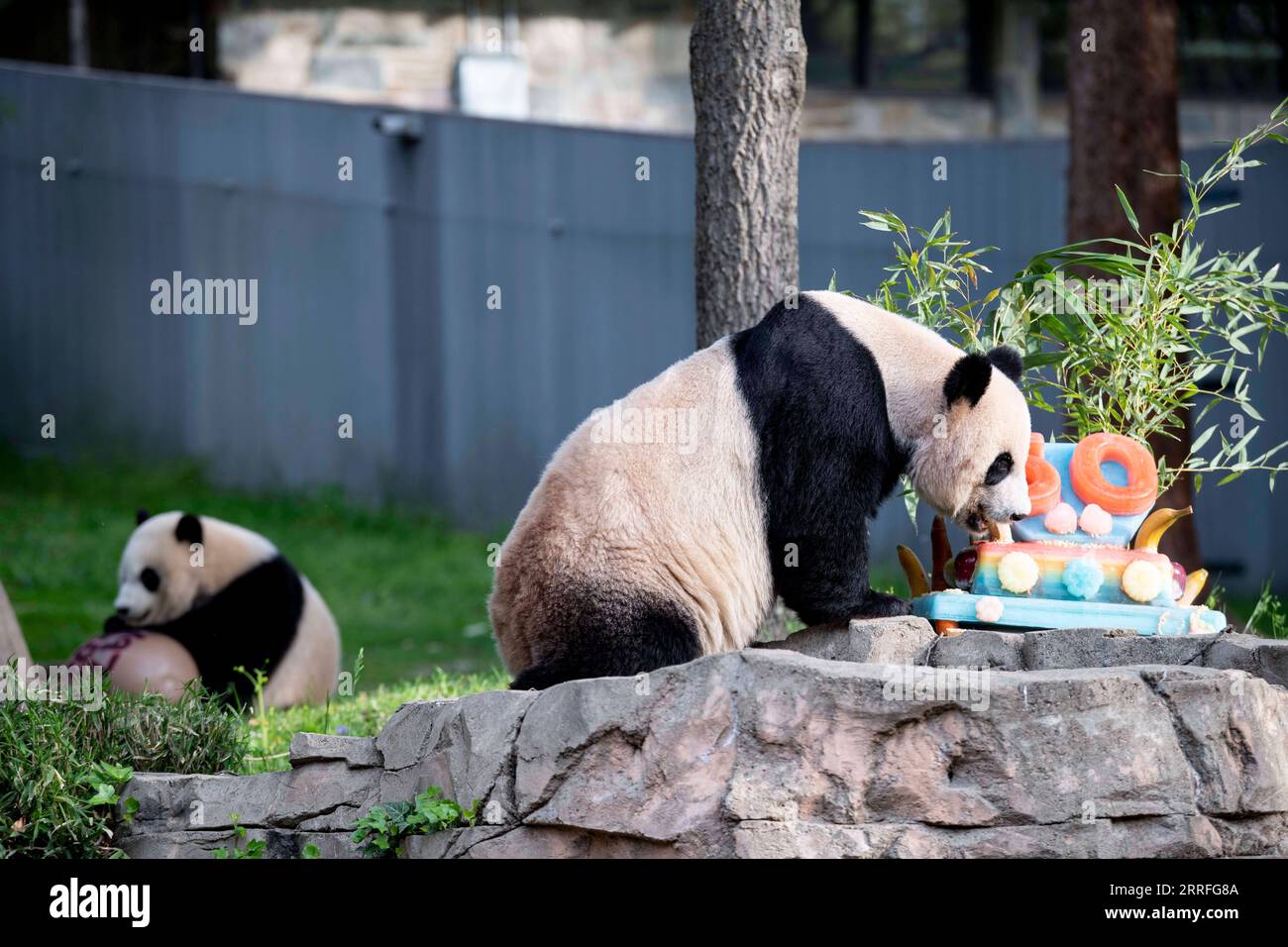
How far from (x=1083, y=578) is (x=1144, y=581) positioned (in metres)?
0.16

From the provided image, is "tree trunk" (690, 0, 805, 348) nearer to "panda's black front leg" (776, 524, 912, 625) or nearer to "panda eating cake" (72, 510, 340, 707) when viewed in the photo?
"panda's black front leg" (776, 524, 912, 625)

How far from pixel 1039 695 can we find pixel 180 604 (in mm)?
4651

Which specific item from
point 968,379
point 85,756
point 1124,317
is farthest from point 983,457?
point 85,756

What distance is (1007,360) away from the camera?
4.40 meters

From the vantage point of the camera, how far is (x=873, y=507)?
13.9 ft

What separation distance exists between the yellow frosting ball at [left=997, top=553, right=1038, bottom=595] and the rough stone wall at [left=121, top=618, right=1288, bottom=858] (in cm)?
79

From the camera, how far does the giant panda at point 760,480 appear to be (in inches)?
158

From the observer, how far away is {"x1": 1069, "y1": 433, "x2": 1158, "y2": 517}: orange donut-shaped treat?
14.0ft

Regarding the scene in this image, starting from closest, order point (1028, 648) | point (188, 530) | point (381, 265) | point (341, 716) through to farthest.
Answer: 1. point (1028, 648)
2. point (341, 716)
3. point (188, 530)
4. point (381, 265)

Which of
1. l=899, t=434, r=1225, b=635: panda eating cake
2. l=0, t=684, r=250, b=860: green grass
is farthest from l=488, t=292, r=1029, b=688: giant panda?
l=0, t=684, r=250, b=860: green grass

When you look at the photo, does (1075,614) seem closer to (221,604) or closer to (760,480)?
(760,480)

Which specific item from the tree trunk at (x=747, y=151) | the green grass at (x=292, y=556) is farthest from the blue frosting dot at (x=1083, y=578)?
the green grass at (x=292, y=556)

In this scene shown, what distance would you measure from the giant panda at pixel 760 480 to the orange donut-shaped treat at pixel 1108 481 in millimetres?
200

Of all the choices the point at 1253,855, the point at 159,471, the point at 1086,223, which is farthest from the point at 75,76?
the point at 1253,855
